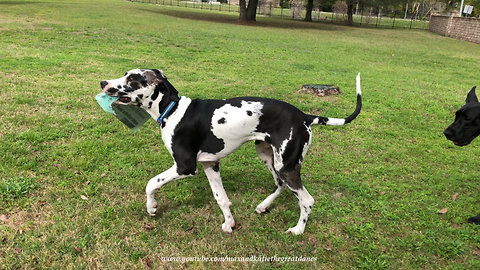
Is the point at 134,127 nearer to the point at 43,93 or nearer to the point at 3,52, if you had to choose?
the point at 43,93

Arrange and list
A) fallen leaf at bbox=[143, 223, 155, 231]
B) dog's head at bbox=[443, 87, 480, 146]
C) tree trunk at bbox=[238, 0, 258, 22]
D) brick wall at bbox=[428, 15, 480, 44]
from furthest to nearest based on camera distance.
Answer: tree trunk at bbox=[238, 0, 258, 22]
brick wall at bbox=[428, 15, 480, 44]
dog's head at bbox=[443, 87, 480, 146]
fallen leaf at bbox=[143, 223, 155, 231]

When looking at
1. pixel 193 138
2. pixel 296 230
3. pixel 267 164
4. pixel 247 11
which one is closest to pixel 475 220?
pixel 296 230

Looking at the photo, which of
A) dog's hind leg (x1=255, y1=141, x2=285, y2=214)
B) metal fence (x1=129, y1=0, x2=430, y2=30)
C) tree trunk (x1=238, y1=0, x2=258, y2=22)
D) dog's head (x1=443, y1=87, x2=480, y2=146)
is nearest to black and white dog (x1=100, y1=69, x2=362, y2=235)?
dog's hind leg (x1=255, y1=141, x2=285, y2=214)

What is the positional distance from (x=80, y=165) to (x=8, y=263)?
6.21 feet

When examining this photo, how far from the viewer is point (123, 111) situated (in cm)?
371

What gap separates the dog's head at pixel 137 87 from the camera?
3.43m

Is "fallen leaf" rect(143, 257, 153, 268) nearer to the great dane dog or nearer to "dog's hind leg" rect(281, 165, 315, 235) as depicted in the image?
"dog's hind leg" rect(281, 165, 315, 235)

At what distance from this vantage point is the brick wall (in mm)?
27719

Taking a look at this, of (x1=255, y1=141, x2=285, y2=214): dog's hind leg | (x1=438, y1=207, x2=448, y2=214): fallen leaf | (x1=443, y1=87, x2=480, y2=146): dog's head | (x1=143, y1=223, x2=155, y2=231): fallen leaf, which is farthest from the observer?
(x1=438, y1=207, x2=448, y2=214): fallen leaf

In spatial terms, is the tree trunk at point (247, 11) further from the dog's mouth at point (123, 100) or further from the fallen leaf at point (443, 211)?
the dog's mouth at point (123, 100)

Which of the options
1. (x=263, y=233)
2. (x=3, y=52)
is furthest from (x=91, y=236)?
(x=3, y=52)

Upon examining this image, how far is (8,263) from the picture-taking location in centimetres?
310

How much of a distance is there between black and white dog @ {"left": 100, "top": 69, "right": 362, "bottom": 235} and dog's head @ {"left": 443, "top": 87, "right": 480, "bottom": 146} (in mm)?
Answer: 1847

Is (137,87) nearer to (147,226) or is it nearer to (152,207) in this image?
(152,207)
